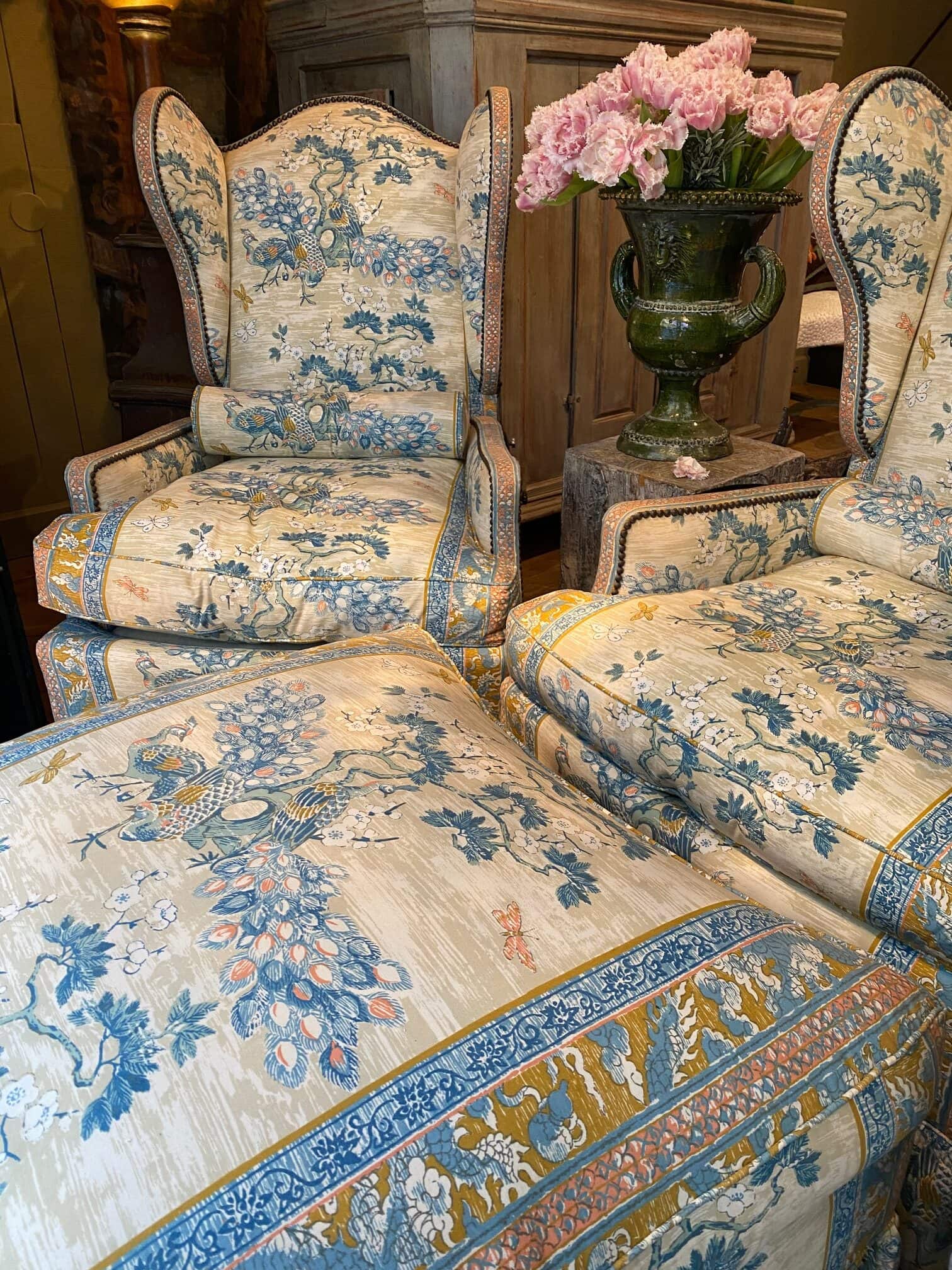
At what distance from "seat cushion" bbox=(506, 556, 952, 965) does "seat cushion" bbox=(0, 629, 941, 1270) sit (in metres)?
0.16

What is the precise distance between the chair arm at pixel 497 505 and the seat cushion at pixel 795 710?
22 cm

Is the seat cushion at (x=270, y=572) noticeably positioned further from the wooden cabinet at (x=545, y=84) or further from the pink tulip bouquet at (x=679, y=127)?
the wooden cabinet at (x=545, y=84)

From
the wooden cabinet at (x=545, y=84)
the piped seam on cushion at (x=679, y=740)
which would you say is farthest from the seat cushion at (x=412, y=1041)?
the wooden cabinet at (x=545, y=84)

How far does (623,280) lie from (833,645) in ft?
3.14

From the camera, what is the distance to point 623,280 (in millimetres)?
1762

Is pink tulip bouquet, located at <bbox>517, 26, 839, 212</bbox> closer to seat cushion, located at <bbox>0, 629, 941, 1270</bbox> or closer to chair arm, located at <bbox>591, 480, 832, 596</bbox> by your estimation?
chair arm, located at <bbox>591, 480, 832, 596</bbox>

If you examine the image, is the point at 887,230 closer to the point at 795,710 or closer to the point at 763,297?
the point at 763,297

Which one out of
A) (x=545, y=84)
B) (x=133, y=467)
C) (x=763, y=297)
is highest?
(x=545, y=84)

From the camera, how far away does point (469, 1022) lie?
0.60 meters

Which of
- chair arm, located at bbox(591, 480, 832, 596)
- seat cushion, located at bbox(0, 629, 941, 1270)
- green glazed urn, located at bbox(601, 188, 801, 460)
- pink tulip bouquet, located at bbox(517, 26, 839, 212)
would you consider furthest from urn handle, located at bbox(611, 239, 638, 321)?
seat cushion, located at bbox(0, 629, 941, 1270)

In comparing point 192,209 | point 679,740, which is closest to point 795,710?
point 679,740

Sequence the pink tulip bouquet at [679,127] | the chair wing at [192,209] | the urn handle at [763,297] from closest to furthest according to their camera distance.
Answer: the pink tulip bouquet at [679,127] < the urn handle at [763,297] < the chair wing at [192,209]

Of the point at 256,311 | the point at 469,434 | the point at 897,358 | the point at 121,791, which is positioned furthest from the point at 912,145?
the point at 121,791

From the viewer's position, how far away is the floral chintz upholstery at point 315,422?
1456 millimetres
